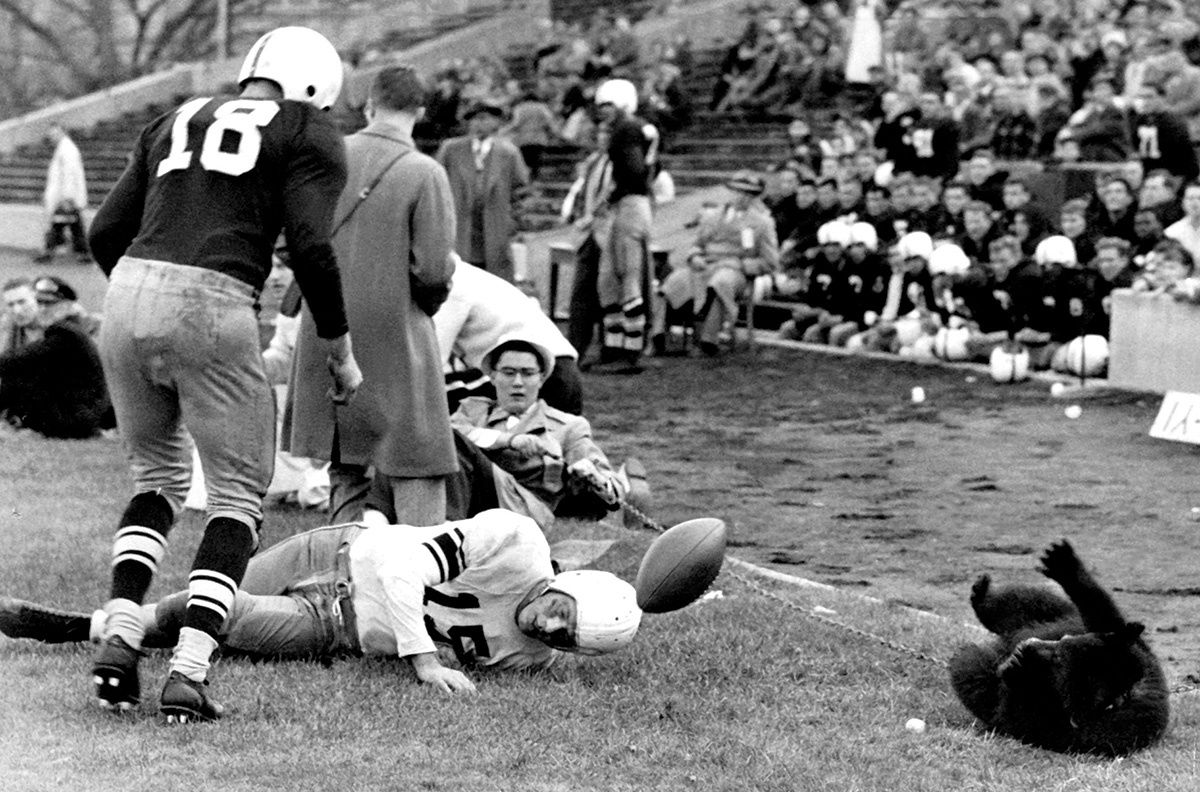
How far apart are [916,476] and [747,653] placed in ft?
14.6

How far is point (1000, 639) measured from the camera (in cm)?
581

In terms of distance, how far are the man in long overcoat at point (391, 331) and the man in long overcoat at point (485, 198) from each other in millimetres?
8383

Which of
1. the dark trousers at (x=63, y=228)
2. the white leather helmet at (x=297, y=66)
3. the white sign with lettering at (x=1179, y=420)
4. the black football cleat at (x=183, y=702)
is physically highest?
the white leather helmet at (x=297, y=66)

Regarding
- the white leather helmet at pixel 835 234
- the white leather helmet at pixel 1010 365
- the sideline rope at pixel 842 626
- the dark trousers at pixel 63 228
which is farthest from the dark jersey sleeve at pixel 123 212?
the dark trousers at pixel 63 228

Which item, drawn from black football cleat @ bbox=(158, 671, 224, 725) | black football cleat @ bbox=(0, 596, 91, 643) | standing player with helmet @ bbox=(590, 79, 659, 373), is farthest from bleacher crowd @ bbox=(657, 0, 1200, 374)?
black football cleat @ bbox=(158, 671, 224, 725)

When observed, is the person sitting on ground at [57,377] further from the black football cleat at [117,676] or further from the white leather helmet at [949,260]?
the white leather helmet at [949,260]

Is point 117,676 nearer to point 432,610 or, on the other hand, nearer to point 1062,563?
point 432,610

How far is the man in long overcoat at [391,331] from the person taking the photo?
6.72m

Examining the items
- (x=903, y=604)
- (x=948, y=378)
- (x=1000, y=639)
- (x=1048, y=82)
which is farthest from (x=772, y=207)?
(x=1000, y=639)

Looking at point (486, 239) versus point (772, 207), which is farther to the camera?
point (772, 207)

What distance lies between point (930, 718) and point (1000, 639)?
353 mm

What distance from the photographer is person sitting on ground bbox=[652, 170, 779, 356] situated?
1616 centimetres

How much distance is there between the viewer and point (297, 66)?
5.60 metres

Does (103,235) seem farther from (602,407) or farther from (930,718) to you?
(602,407)
